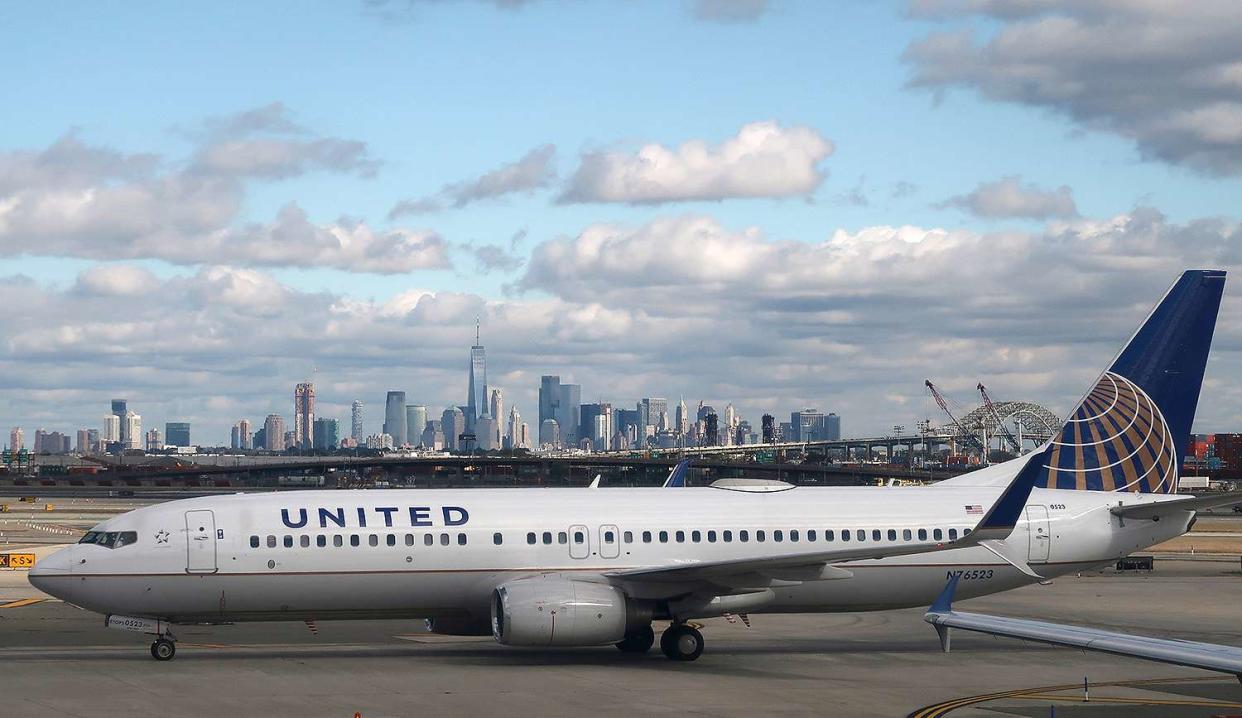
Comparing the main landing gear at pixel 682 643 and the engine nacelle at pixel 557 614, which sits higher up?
the engine nacelle at pixel 557 614

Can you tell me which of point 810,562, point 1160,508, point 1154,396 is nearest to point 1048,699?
point 810,562

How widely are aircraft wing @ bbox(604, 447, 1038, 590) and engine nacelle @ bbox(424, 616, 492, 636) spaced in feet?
10.3

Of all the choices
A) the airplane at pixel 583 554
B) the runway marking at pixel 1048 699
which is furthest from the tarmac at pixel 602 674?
the airplane at pixel 583 554

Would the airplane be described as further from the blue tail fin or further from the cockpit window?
the blue tail fin

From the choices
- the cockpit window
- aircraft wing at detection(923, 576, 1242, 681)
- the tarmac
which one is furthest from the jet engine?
aircraft wing at detection(923, 576, 1242, 681)

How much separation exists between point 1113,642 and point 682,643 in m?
14.3

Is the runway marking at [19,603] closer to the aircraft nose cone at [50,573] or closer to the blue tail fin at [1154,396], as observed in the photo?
the aircraft nose cone at [50,573]

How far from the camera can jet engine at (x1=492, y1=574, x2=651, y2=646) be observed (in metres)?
28.7

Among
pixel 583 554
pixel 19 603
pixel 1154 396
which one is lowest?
pixel 19 603

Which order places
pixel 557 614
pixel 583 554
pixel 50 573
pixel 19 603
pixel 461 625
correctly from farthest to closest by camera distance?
pixel 19 603 → pixel 461 625 → pixel 583 554 → pixel 50 573 → pixel 557 614

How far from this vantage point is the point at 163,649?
30.4 metres

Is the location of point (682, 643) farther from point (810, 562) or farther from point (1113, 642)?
point (1113, 642)

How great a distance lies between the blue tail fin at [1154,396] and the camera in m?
35.6

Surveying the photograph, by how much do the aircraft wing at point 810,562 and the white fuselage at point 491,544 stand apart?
1.18 m
